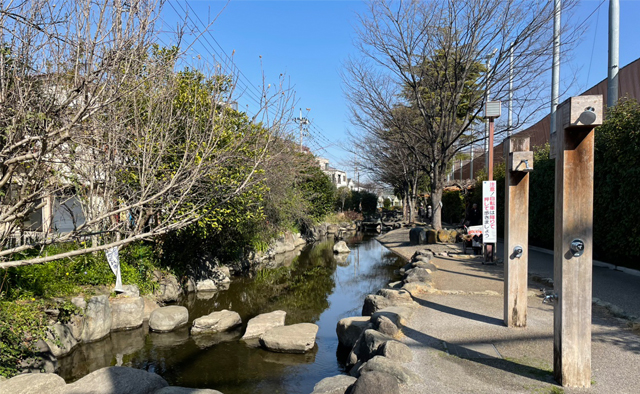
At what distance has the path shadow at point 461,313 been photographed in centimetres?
625

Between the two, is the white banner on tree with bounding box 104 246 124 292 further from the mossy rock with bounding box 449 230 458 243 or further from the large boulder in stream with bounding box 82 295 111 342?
the mossy rock with bounding box 449 230 458 243

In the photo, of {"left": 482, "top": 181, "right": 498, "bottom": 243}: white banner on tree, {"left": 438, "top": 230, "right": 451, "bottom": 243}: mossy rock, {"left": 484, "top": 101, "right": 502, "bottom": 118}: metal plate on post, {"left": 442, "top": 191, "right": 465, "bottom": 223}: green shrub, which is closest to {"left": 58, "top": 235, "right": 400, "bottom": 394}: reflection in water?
{"left": 482, "top": 181, "right": 498, "bottom": 243}: white banner on tree

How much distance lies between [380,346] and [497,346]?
138 centimetres

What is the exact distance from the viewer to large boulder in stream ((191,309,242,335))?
8500mm

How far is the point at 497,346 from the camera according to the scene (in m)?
5.25

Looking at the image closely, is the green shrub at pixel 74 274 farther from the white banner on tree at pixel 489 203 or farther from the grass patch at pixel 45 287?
the white banner on tree at pixel 489 203

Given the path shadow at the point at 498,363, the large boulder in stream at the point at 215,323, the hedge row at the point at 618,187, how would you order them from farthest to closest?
the hedge row at the point at 618,187 → the large boulder in stream at the point at 215,323 → the path shadow at the point at 498,363

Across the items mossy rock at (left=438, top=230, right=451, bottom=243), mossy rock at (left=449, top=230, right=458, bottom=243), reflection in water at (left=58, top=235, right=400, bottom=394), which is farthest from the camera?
mossy rock at (left=449, top=230, right=458, bottom=243)

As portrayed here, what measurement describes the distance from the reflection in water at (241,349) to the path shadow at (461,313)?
1.75 meters

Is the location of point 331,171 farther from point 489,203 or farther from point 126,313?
point 126,313

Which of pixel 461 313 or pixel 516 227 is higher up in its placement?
pixel 516 227

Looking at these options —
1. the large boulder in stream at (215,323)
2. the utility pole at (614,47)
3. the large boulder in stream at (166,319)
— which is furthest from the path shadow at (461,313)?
the utility pole at (614,47)

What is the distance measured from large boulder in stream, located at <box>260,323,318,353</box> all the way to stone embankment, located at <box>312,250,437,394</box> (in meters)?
0.55

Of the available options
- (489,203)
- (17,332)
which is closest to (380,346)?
(17,332)
